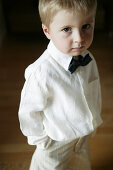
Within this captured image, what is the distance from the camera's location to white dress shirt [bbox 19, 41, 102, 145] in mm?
741

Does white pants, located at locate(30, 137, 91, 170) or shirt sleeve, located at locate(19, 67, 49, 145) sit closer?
shirt sleeve, located at locate(19, 67, 49, 145)

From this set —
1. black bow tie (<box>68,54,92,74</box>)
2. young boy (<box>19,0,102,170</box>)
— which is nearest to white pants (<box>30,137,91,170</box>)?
young boy (<box>19,0,102,170</box>)

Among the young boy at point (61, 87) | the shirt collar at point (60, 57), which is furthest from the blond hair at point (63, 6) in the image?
the shirt collar at point (60, 57)

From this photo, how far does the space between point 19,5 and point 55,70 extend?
78.1 inches

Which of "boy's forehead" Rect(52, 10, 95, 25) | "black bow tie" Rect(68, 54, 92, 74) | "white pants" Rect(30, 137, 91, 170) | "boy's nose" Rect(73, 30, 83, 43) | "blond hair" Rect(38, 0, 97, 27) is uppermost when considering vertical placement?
"blond hair" Rect(38, 0, 97, 27)

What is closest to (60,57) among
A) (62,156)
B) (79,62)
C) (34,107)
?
(79,62)

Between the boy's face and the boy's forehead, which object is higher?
the boy's forehead

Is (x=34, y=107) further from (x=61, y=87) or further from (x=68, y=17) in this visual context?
(x=68, y=17)

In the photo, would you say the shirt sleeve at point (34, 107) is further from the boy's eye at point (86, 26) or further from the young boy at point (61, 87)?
the boy's eye at point (86, 26)

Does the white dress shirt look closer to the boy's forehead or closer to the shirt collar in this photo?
the shirt collar

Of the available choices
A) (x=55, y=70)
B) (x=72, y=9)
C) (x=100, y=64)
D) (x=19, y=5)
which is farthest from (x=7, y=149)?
(x=19, y=5)

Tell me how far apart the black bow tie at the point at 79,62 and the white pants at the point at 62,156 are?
30 centimetres

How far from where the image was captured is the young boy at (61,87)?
0.65 m

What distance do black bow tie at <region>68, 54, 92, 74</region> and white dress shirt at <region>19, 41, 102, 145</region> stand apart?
0.01 metres
